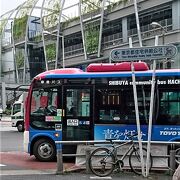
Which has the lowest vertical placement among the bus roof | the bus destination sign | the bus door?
the bus door

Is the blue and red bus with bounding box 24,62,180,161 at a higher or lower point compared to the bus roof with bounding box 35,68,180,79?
lower

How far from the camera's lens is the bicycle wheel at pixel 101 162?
998 cm

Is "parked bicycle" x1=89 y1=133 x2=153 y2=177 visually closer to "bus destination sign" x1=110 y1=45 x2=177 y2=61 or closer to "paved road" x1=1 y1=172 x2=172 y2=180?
"paved road" x1=1 y1=172 x2=172 y2=180

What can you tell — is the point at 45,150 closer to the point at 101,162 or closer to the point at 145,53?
the point at 101,162

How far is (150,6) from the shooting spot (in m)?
44.7

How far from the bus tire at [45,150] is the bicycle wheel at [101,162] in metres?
3.25

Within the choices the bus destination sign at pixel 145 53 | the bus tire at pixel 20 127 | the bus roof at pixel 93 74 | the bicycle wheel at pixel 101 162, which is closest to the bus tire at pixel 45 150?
the bus roof at pixel 93 74

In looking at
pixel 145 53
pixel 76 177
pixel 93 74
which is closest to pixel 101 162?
pixel 76 177

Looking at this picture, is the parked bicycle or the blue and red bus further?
the blue and red bus

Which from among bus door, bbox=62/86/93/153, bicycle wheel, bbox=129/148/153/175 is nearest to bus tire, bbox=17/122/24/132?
bus door, bbox=62/86/93/153

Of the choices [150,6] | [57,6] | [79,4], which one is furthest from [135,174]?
[57,6]

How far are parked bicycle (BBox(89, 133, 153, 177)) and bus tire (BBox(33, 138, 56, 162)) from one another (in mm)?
3252

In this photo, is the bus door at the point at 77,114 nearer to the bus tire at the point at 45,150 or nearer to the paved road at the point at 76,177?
the bus tire at the point at 45,150

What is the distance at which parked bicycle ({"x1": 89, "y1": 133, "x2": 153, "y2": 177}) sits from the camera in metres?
10.0
